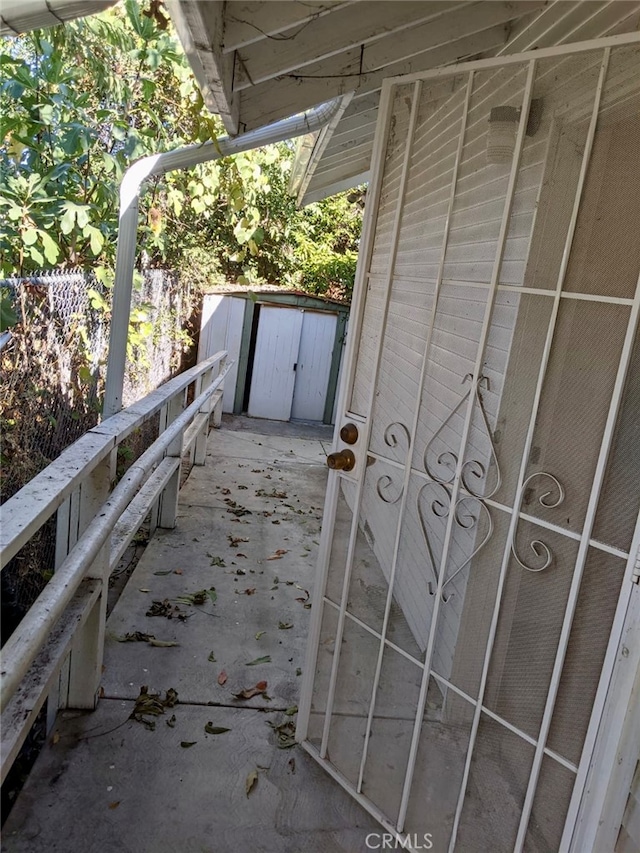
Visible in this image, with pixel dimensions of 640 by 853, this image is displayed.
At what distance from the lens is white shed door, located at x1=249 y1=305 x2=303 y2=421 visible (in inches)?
415

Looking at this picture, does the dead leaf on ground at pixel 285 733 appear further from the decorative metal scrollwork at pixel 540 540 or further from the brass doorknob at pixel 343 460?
the decorative metal scrollwork at pixel 540 540

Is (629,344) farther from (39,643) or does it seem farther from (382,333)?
(39,643)

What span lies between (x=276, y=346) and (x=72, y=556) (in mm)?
8725

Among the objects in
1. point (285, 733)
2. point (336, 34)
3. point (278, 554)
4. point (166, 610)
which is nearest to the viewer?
point (336, 34)

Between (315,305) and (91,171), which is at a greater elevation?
(91,171)

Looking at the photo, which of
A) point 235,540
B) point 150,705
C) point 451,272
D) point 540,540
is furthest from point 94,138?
point 540,540

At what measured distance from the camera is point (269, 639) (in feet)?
11.1

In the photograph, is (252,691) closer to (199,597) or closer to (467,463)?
(199,597)

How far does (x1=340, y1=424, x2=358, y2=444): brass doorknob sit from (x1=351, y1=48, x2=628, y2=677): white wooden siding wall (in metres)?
0.07

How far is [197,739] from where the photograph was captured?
2.54m

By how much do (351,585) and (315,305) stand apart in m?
8.69

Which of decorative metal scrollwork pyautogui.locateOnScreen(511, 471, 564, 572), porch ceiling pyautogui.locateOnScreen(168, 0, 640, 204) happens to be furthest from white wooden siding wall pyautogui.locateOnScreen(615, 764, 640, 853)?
porch ceiling pyautogui.locateOnScreen(168, 0, 640, 204)

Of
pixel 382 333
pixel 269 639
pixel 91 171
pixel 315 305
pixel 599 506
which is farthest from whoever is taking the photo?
pixel 315 305

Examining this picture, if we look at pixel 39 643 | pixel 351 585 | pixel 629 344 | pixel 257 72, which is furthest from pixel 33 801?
pixel 257 72
